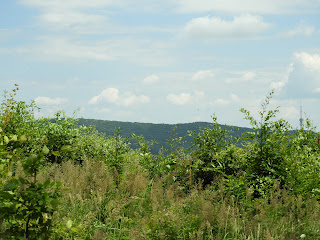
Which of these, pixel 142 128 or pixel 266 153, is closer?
pixel 266 153

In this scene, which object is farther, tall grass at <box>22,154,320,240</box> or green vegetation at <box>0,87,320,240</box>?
tall grass at <box>22,154,320,240</box>

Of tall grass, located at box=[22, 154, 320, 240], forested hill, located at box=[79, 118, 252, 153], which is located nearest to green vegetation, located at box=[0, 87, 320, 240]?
tall grass, located at box=[22, 154, 320, 240]

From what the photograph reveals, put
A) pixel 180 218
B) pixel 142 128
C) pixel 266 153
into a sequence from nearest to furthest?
1. pixel 180 218
2. pixel 266 153
3. pixel 142 128

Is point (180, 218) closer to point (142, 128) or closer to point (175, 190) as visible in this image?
point (175, 190)

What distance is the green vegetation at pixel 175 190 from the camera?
351 centimetres

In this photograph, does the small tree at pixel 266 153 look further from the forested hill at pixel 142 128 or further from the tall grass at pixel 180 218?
the forested hill at pixel 142 128

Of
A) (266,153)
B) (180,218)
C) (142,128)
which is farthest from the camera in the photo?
(142,128)

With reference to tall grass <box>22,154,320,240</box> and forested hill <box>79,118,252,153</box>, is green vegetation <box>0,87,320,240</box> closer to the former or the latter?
tall grass <box>22,154,320,240</box>

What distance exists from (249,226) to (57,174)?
387cm

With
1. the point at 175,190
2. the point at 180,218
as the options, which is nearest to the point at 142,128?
the point at 175,190

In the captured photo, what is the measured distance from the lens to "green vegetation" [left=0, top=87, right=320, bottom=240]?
351 cm

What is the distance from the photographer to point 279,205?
16.3ft

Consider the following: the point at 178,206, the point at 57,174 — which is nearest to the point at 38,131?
the point at 57,174

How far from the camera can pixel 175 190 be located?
6.88m
